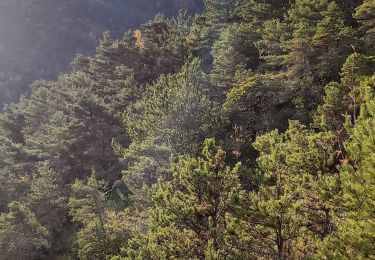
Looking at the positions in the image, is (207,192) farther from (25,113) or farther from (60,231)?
(25,113)

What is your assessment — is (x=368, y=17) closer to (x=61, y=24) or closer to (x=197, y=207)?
(x=197, y=207)

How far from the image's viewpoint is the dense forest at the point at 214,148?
38.0 feet

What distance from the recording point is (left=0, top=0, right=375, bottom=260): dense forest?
11570 millimetres

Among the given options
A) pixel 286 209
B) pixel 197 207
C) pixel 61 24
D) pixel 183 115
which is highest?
pixel 61 24

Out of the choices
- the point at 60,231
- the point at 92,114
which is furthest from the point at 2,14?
the point at 60,231

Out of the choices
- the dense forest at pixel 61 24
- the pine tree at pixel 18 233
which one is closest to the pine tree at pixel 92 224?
the pine tree at pixel 18 233

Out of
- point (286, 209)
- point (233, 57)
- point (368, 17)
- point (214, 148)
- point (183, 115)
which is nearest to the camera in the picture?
point (286, 209)

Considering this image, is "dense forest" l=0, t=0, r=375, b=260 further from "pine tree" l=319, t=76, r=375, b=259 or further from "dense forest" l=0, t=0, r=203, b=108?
"dense forest" l=0, t=0, r=203, b=108

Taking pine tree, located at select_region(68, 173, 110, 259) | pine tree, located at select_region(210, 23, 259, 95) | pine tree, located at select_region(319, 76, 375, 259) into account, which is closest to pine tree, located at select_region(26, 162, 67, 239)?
pine tree, located at select_region(68, 173, 110, 259)

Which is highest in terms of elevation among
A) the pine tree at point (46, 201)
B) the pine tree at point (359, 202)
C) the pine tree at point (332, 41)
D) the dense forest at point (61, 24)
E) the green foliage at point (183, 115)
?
the dense forest at point (61, 24)

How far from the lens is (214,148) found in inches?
511

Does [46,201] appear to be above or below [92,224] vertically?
above

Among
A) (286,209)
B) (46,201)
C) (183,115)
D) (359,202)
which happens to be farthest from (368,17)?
(46,201)

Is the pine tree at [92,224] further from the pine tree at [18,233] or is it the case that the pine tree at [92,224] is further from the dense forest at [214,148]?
the pine tree at [18,233]
